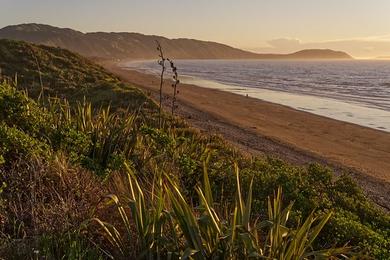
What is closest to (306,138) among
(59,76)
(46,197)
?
(59,76)

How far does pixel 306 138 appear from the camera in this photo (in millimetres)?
16625

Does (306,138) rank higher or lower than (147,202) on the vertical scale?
lower

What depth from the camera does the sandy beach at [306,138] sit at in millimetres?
11794

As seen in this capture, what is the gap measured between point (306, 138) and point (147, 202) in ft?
44.2

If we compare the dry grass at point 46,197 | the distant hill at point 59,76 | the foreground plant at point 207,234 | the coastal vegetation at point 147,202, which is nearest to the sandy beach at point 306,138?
the distant hill at point 59,76

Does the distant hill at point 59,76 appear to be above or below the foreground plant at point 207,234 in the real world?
below

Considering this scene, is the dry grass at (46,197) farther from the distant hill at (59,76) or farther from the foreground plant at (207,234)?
the distant hill at (59,76)

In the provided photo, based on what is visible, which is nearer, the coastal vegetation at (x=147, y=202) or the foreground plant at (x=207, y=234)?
the foreground plant at (x=207, y=234)

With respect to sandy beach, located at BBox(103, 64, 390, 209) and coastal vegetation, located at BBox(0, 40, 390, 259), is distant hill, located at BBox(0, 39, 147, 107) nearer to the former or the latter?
sandy beach, located at BBox(103, 64, 390, 209)

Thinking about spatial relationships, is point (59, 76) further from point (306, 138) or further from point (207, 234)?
point (207, 234)

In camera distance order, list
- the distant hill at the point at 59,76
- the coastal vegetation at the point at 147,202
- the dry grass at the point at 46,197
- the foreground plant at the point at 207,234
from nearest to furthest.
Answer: the foreground plant at the point at 207,234 < the coastal vegetation at the point at 147,202 < the dry grass at the point at 46,197 < the distant hill at the point at 59,76

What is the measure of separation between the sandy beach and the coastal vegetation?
3.89 meters

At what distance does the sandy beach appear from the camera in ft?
38.7

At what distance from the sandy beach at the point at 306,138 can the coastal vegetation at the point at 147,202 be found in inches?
153
